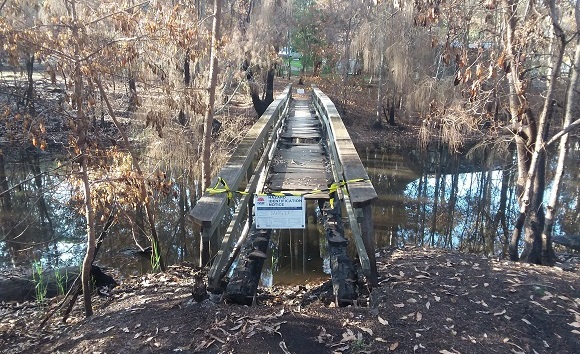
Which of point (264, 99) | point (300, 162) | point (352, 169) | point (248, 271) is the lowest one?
point (248, 271)

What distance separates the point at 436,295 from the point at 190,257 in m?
6.57

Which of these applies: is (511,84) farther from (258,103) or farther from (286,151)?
(258,103)

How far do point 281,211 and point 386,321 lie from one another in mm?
1450

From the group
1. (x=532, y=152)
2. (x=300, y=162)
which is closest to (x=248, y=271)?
(x=300, y=162)

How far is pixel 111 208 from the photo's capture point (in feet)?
21.3

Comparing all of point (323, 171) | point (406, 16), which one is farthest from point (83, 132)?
point (406, 16)

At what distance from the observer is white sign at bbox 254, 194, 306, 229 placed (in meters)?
4.59

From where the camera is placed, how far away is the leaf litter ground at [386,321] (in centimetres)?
341

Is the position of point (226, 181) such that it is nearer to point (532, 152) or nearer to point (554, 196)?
point (532, 152)

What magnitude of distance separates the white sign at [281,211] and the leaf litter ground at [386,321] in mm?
806

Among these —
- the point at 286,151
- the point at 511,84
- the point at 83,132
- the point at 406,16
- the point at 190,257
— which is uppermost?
the point at 406,16

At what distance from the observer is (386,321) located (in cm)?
368

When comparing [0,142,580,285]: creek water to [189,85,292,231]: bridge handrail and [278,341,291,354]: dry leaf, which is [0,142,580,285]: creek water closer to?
[189,85,292,231]: bridge handrail

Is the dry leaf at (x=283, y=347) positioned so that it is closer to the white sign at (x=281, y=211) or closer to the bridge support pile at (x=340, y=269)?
the bridge support pile at (x=340, y=269)
